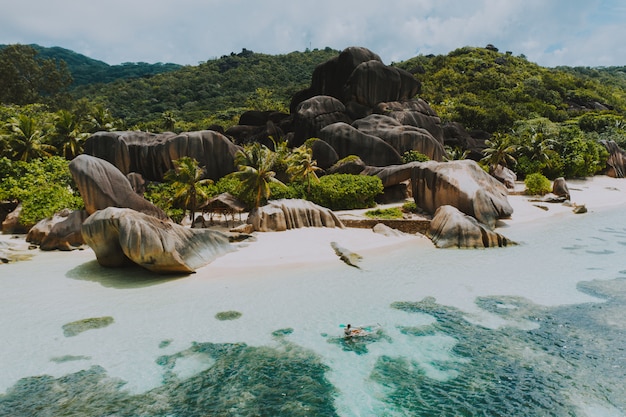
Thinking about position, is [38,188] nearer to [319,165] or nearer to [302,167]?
[302,167]

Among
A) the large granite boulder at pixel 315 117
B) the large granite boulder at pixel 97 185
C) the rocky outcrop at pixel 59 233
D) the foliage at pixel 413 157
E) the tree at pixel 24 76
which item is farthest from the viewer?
the tree at pixel 24 76

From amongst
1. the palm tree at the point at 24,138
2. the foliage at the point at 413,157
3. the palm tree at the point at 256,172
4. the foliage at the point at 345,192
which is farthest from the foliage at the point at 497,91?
the palm tree at the point at 24,138


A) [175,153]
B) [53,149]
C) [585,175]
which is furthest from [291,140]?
[585,175]

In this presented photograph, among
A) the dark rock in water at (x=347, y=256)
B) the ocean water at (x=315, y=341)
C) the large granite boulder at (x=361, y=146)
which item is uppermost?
the large granite boulder at (x=361, y=146)

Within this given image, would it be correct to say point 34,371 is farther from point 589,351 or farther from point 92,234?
point 589,351

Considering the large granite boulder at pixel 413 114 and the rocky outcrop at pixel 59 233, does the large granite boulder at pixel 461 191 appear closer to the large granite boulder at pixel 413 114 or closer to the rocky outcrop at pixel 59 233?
the large granite boulder at pixel 413 114

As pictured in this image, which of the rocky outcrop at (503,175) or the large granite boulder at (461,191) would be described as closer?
the large granite boulder at (461,191)

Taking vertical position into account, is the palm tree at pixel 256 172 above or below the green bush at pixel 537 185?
above

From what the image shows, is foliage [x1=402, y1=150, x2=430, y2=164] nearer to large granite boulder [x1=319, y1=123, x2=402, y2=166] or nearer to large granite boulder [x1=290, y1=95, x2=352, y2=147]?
large granite boulder [x1=319, y1=123, x2=402, y2=166]
